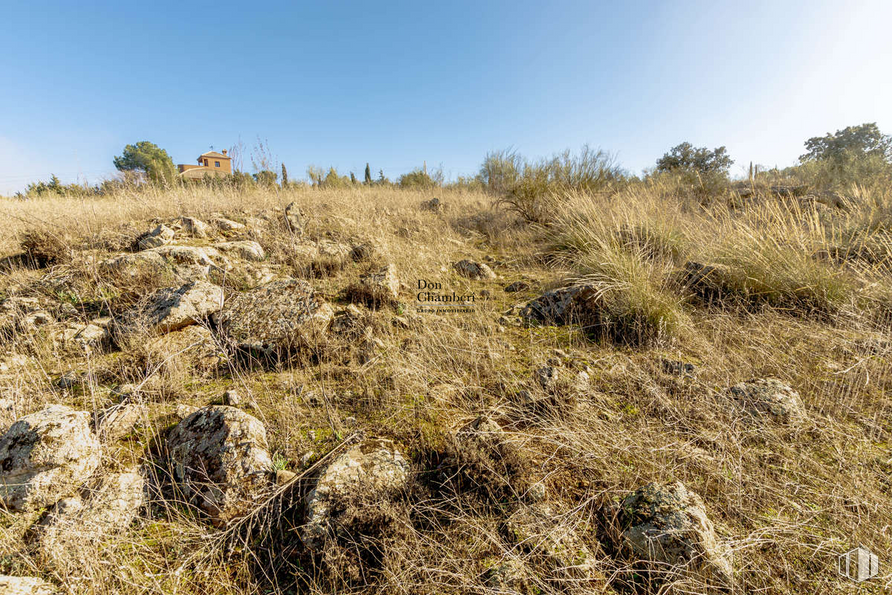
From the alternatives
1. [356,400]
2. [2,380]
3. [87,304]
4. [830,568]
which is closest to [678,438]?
[830,568]

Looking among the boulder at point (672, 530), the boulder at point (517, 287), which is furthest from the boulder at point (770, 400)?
the boulder at point (517, 287)

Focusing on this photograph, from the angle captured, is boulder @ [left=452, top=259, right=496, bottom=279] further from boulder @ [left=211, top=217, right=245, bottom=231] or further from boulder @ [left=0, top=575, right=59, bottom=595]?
boulder @ [left=0, top=575, right=59, bottom=595]

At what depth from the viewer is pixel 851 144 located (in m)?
11.9

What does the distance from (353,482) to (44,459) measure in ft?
4.31

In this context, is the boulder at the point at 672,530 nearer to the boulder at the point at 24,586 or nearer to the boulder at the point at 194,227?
the boulder at the point at 24,586

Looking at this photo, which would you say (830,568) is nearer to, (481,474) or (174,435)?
(481,474)

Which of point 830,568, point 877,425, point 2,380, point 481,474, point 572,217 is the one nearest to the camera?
point 830,568

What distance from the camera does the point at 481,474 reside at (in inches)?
55.1

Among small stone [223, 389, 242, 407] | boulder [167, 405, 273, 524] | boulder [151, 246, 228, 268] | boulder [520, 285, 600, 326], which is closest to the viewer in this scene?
boulder [167, 405, 273, 524]

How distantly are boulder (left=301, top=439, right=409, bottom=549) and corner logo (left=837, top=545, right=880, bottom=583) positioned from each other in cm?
158

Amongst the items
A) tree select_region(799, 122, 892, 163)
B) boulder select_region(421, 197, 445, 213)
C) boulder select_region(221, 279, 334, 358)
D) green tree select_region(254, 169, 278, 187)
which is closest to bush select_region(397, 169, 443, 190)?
boulder select_region(421, 197, 445, 213)

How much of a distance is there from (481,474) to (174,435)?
5.30 ft

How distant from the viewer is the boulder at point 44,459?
128 centimetres

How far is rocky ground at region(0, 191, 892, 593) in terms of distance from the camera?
1120 mm
